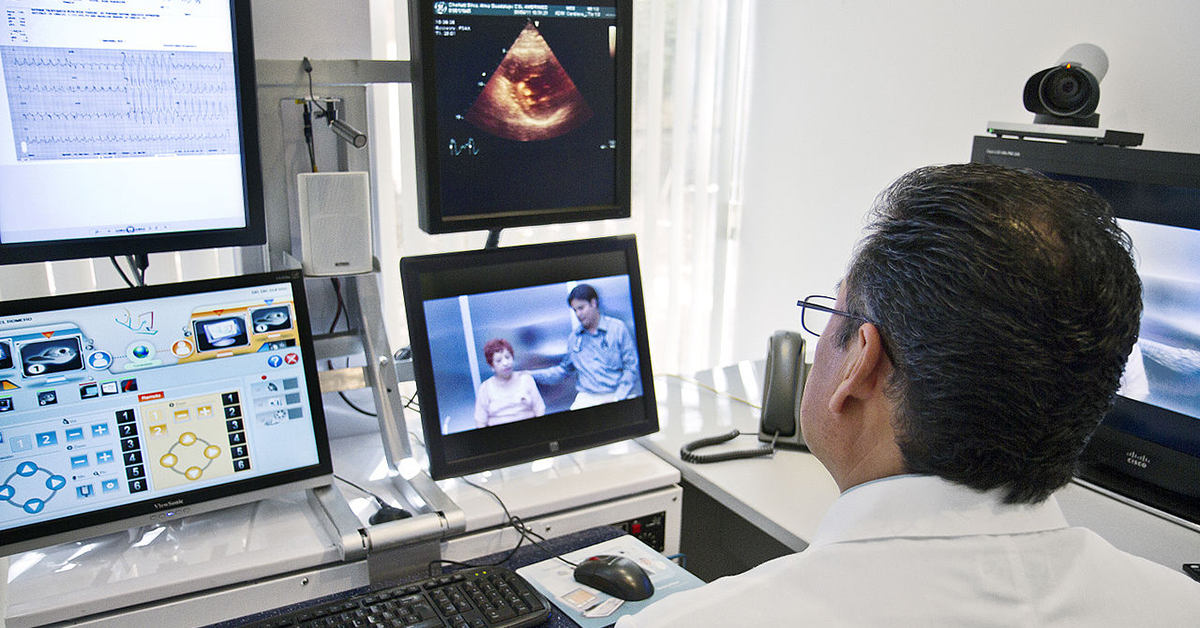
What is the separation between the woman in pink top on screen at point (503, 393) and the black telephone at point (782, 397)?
351 millimetres

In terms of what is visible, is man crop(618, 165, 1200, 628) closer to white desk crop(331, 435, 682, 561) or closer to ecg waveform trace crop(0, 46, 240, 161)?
→ white desk crop(331, 435, 682, 561)

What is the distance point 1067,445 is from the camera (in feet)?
2.68

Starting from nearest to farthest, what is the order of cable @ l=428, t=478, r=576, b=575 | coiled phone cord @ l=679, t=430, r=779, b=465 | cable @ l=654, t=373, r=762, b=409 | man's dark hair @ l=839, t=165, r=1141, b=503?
man's dark hair @ l=839, t=165, r=1141, b=503, cable @ l=428, t=478, r=576, b=575, coiled phone cord @ l=679, t=430, r=779, b=465, cable @ l=654, t=373, r=762, b=409

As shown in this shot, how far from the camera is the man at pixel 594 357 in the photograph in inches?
64.2

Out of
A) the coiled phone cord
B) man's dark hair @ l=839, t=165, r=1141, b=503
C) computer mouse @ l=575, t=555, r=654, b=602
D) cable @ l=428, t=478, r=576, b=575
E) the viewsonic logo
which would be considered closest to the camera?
man's dark hair @ l=839, t=165, r=1141, b=503

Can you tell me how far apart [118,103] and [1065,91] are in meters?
1.72

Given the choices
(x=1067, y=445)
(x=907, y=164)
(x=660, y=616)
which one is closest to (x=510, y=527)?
(x=660, y=616)

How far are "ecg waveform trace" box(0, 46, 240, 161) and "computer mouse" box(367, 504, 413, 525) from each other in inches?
24.4

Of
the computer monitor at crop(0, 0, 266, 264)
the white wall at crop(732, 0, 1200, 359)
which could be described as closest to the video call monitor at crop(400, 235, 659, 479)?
the computer monitor at crop(0, 0, 266, 264)

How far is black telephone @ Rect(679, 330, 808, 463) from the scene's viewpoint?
5.70 ft

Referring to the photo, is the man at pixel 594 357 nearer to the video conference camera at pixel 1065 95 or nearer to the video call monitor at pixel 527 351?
the video call monitor at pixel 527 351

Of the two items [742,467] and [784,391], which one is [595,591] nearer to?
[742,467]

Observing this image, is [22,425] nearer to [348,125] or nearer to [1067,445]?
[348,125]

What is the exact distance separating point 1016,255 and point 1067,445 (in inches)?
7.8
